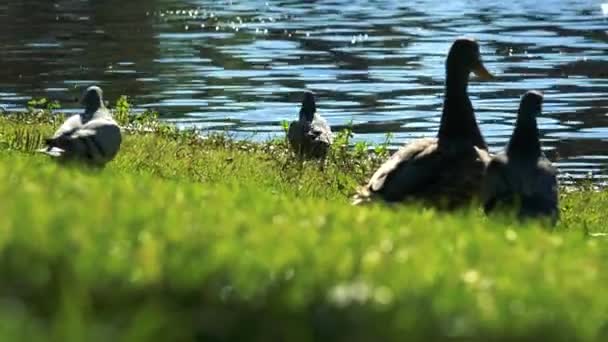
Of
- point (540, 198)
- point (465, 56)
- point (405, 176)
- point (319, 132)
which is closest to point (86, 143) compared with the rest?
point (465, 56)

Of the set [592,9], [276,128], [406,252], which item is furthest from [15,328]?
[592,9]

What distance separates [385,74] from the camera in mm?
44844

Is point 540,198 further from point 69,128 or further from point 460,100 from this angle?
point 69,128

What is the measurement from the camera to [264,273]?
6.51 m

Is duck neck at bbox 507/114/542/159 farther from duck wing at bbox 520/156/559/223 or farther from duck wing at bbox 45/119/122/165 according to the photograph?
duck wing at bbox 45/119/122/165

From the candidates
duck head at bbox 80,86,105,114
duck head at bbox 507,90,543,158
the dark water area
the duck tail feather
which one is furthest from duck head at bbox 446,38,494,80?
the dark water area

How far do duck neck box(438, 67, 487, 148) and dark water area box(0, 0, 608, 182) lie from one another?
9990mm

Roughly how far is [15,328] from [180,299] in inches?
52.3

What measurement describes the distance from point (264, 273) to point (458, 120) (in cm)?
784

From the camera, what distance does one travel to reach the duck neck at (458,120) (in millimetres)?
13827

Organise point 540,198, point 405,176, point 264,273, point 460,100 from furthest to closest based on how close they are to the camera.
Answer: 1. point 460,100
2. point 405,176
3. point 540,198
4. point 264,273

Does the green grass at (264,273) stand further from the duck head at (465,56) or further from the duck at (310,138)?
the duck at (310,138)

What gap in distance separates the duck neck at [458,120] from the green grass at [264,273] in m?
4.70

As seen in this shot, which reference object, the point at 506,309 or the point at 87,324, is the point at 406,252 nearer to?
the point at 506,309
